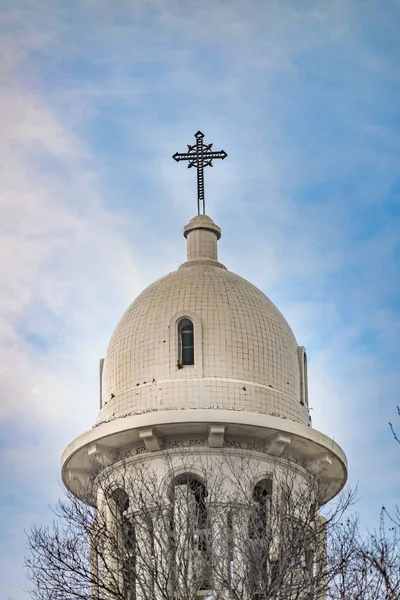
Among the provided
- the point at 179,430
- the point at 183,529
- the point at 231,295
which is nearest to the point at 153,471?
the point at 179,430

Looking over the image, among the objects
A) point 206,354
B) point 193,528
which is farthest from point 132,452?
point 193,528

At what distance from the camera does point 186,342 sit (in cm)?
4066

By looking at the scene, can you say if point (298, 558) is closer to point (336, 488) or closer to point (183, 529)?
point (183, 529)

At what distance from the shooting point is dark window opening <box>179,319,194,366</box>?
132ft

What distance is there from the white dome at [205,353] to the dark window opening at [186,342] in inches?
10.1

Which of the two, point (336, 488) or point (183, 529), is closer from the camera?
point (183, 529)

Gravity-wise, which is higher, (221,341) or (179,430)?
(221,341)

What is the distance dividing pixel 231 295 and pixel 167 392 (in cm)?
Answer: 413

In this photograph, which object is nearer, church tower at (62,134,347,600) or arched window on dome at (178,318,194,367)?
church tower at (62,134,347,600)

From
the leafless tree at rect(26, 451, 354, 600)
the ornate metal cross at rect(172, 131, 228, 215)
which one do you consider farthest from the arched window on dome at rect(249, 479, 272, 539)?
the ornate metal cross at rect(172, 131, 228, 215)

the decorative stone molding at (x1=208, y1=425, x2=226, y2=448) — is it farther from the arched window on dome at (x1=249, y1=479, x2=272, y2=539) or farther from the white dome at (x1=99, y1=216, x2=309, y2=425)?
the arched window on dome at (x1=249, y1=479, x2=272, y2=539)

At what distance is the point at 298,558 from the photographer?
3322cm

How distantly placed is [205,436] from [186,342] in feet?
11.1

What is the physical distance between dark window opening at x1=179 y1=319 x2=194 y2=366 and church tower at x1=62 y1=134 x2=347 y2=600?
0.03 m
